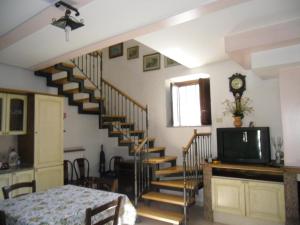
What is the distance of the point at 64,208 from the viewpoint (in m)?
2.03

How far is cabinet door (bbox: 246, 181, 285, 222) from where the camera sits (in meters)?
3.18

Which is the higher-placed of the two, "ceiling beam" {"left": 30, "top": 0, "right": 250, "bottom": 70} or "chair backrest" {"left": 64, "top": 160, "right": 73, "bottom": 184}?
"ceiling beam" {"left": 30, "top": 0, "right": 250, "bottom": 70}

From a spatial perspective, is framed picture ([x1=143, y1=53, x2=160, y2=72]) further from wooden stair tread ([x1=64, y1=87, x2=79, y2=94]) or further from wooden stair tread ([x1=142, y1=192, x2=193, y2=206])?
wooden stair tread ([x1=142, y1=192, x2=193, y2=206])

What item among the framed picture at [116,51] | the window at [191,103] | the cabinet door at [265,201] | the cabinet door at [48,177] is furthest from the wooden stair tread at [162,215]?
the framed picture at [116,51]

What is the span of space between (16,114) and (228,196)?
3.67m

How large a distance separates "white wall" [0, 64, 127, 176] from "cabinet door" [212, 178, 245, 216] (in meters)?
2.51

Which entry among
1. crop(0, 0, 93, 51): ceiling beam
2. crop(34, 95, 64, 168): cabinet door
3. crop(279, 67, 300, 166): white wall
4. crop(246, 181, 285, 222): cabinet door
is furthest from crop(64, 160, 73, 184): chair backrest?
crop(279, 67, 300, 166): white wall

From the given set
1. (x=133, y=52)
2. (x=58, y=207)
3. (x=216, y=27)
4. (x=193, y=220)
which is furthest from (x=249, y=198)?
(x=133, y=52)

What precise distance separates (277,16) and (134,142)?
10.6 ft

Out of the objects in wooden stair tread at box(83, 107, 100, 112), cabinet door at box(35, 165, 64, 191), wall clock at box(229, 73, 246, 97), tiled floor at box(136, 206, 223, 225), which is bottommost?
tiled floor at box(136, 206, 223, 225)

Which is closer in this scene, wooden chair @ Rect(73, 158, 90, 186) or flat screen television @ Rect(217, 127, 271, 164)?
flat screen television @ Rect(217, 127, 271, 164)

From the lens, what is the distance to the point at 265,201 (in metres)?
3.28

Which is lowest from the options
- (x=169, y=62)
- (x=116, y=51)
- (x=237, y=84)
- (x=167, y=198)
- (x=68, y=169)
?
(x=167, y=198)

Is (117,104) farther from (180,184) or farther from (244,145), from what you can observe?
(244,145)
